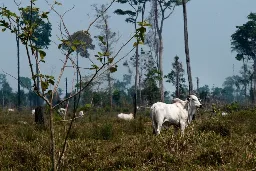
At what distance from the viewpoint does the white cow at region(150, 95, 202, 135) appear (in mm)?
12515

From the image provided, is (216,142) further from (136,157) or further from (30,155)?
(30,155)

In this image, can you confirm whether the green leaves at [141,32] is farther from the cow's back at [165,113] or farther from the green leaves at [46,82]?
the cow's back at [165,113]

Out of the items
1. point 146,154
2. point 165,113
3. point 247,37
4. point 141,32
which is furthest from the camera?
point 247,37

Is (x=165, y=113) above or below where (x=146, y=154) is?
above

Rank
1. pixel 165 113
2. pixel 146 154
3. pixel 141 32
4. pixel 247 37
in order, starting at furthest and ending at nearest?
pixel 247 37 → pixel 165 113 → pixel 146 154 → pixel 141 32

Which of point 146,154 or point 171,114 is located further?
point 171,114

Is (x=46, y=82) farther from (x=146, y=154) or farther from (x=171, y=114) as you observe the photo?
(x=171, y=114)

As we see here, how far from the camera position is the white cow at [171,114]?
41.1ft

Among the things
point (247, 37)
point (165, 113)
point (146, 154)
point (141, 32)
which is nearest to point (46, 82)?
point (141, 32)

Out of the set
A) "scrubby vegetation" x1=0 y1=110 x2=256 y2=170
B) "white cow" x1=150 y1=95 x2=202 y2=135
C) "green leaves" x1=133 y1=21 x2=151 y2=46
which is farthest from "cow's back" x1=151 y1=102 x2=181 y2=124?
"green leaves" x1=133 y1=21 x2=151 y2=46

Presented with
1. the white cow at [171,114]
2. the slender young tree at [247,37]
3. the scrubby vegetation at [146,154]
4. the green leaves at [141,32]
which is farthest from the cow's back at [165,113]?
the slender young tree at [247,37]

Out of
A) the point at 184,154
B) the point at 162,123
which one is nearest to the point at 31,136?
the point at 162,123

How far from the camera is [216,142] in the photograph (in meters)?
9.72

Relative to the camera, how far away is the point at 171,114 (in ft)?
41.8
